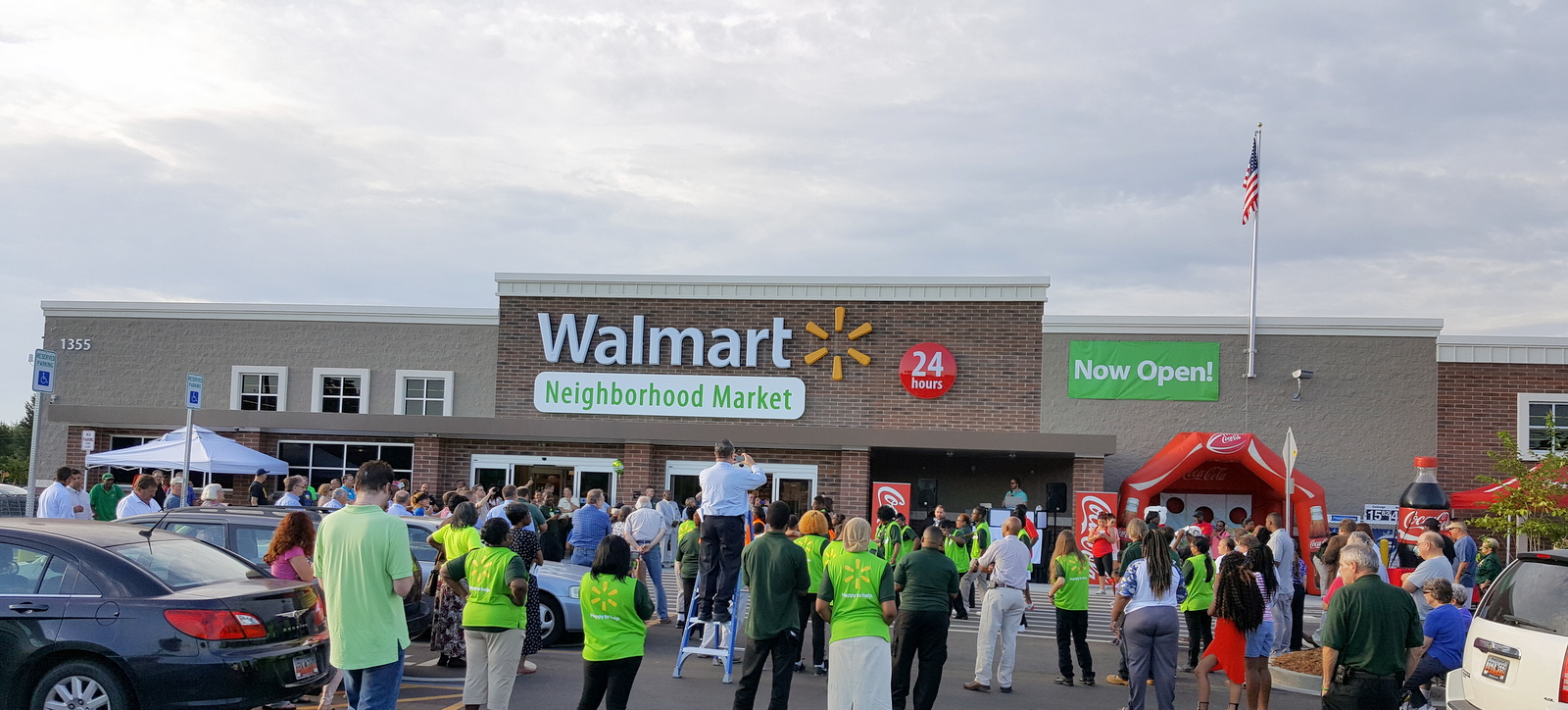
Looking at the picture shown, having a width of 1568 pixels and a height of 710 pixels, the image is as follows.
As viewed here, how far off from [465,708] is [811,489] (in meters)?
15.1

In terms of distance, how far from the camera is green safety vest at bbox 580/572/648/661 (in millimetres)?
7227

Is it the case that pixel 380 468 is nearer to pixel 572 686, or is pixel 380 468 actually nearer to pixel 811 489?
pixel 572 686

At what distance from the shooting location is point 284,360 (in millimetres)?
24703

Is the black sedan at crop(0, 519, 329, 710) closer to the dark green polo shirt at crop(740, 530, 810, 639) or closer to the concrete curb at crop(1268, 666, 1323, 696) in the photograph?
the dark green polo shirt at crop(740, 530, 810, 639)

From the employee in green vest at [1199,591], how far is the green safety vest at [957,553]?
10.3ft

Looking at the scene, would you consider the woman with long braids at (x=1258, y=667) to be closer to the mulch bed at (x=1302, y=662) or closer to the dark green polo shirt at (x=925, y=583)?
the mulch bed at (x=1302, y=662)

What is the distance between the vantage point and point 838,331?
23391 millimetres

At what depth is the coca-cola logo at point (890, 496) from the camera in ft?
68.9

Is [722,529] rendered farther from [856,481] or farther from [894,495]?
[856,481]

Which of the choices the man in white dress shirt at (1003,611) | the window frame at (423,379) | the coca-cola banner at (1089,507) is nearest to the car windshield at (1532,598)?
the man in white dress shirt at (1003,611)

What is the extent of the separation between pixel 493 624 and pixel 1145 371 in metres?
17.4

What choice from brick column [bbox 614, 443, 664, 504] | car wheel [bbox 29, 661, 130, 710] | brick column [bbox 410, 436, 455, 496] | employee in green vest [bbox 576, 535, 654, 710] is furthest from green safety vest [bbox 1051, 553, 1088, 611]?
brick column [bbox 410, 436, 455, 496]

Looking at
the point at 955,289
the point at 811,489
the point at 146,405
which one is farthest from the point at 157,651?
the point at 146,405

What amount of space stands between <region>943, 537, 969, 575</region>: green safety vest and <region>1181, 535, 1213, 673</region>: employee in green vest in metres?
3.15
